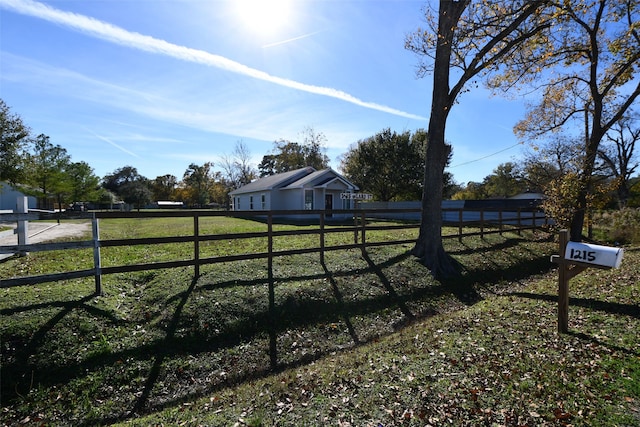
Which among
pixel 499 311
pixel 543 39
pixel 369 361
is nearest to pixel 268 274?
pixel 369 361

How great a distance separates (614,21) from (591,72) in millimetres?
2175

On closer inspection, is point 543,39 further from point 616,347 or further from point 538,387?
point 538,387

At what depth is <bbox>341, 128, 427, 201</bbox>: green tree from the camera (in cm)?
3581

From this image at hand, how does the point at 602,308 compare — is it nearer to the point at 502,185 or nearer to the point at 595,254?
the point at 595,254

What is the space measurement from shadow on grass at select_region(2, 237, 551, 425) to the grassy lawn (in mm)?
23

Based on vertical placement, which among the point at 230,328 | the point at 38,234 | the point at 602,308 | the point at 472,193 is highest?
the point at 472,193

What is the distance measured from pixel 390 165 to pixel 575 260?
3265cm

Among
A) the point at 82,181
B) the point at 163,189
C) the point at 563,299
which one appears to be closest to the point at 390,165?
the point at 563,299

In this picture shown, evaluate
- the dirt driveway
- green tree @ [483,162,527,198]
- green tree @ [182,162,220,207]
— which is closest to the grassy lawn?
the dirt driveway

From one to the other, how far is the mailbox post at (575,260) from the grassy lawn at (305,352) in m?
0.37

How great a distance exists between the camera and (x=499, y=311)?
6211 mm

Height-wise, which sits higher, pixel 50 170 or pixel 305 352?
pixel 50 170

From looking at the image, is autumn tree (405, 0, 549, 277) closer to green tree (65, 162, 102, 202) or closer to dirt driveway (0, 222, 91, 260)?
dirt driveway (0, 222, 91, 260)

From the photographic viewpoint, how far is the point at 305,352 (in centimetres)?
529
